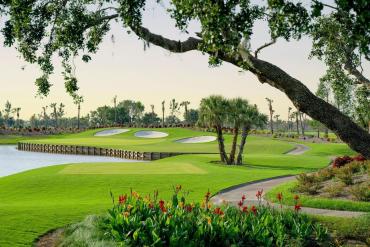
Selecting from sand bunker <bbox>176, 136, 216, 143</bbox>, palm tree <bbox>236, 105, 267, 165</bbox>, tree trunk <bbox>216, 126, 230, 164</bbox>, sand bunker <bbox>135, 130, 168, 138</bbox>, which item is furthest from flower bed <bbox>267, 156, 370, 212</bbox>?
sand bunker <bbox>135, 130, 168, 138</bbox>

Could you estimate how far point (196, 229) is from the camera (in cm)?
1241

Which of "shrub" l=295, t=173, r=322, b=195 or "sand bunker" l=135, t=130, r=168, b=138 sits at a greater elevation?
"sand bunker" l=135, t=130, r=168, b=138

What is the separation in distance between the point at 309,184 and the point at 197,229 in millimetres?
12930

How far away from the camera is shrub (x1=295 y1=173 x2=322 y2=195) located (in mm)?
22875

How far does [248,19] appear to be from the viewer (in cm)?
1052

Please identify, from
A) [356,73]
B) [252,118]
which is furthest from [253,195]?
[252,118]

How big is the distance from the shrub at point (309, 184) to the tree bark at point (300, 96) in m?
13.0

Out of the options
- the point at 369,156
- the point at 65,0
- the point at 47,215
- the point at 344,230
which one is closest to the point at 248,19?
the point at 369,156

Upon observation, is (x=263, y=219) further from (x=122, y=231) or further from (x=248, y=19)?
(x=248, y=19)

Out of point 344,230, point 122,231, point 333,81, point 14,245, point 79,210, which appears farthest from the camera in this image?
point 333,81

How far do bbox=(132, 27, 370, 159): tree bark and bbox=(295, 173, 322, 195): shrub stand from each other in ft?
42.6

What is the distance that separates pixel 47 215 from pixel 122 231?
6.02 m

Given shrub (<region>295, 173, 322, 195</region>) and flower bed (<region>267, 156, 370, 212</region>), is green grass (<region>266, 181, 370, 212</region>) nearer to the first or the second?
flower bed (<region>267, 156, 370, 212</region>)

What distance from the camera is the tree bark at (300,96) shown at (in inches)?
401
